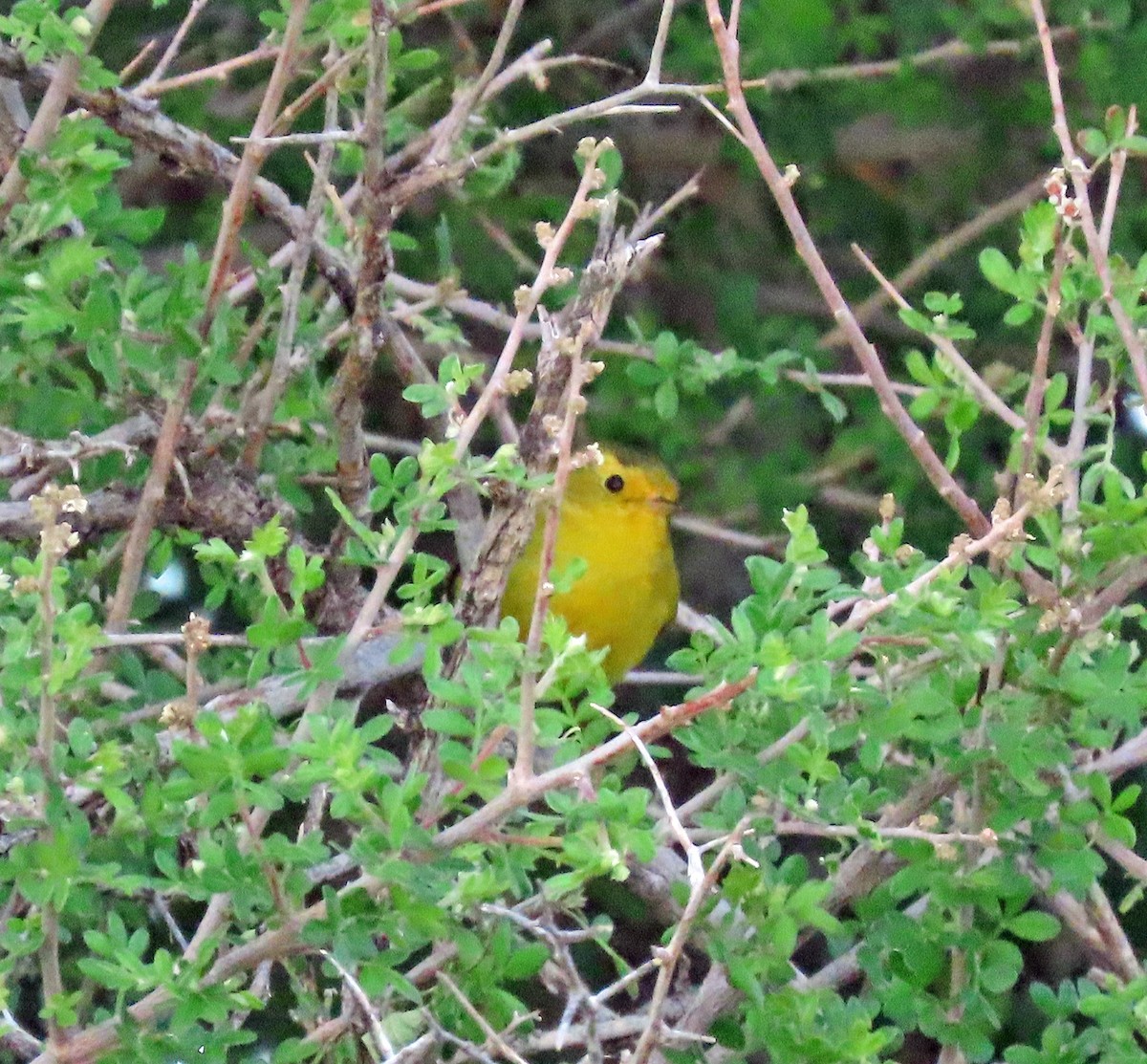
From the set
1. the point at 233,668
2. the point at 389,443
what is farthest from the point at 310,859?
the point at 389,443

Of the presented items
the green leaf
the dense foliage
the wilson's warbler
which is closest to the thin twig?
the dense foliage

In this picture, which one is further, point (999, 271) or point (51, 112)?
point (51, 112)

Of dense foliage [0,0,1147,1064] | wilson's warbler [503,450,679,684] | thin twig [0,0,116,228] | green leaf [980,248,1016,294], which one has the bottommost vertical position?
wilson's warbler [503,450,679,684]

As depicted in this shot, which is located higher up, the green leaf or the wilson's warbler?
the green leaf

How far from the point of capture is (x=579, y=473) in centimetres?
421

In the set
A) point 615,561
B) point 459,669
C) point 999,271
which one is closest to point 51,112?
point 459,669

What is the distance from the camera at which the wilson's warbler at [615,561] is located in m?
3.92

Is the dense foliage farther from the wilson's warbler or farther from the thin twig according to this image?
the wilson's warbler

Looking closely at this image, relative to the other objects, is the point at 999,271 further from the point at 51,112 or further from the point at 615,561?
the point at 615,561

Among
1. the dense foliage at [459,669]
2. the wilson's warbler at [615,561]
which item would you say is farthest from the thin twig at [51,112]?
the wilson's warbler at [615,561]

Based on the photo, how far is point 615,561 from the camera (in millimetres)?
4086

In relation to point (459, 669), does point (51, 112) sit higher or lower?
higher

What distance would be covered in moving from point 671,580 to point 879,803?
1.90 metres

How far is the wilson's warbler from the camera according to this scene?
12.9ft
